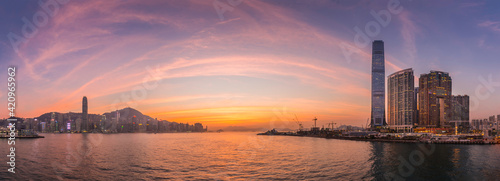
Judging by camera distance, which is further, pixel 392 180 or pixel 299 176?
pixel 299 176

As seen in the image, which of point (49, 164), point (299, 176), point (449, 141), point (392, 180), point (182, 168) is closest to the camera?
point (392, 180)

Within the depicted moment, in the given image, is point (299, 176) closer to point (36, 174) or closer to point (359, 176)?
point (359, 176)

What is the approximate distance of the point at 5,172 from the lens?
52656 mm

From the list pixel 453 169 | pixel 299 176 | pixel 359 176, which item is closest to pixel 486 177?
pixel 453 169

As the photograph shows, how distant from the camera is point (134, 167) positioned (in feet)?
195

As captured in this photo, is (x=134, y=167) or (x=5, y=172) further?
(x=134, y=167)

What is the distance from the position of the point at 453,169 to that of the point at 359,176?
2363cm

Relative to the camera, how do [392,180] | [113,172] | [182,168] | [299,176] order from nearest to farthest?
1. [392,180]
2. [299,176]
3. [113,172]
4. [182,168]

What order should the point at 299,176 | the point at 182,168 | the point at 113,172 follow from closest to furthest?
1. the point at 299,176
2. the point at 113,172
3. the point at 182,168

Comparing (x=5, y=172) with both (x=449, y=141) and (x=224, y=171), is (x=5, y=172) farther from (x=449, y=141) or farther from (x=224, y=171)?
(x=449, y=141)

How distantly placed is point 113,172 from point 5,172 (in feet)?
67.0

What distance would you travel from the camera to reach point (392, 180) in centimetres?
4634

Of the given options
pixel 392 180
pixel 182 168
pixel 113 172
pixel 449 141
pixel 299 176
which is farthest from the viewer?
pixel 449 141

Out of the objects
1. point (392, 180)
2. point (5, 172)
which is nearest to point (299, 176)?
point (392, 180)
